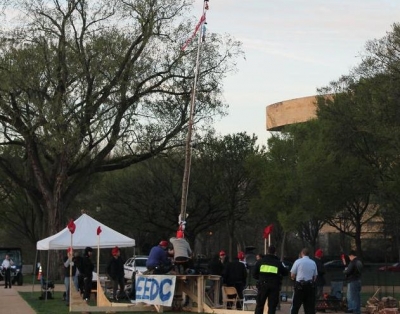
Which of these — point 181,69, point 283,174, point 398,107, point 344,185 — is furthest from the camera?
point 283,174

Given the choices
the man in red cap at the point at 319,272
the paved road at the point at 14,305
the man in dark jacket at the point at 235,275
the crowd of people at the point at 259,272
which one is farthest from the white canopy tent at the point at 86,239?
the man in red cap at the point at 319,272

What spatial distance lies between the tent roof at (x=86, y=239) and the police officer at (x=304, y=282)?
11766 millimetres

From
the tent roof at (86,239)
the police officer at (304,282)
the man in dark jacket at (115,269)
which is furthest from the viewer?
the tent roof at (86,239)

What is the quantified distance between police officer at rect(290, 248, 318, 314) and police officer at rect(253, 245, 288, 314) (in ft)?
1.44

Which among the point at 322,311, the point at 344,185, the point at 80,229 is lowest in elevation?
the point at 322,311

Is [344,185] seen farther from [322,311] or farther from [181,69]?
[322,311]

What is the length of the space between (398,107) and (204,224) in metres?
26.6

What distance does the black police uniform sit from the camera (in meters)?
18.7

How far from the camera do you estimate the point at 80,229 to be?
31.4 meters

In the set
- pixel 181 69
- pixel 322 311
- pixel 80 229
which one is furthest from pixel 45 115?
pixel 322 311

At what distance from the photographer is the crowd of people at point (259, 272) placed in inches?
742

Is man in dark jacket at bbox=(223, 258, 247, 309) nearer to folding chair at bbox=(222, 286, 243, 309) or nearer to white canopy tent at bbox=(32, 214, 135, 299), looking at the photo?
folding chair at bbox=(222, 286, 243, 309)

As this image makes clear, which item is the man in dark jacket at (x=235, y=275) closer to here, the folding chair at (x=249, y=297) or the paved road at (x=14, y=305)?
the folding chair at (x=249, y=297)

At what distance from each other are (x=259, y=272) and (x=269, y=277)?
0.77 ft
